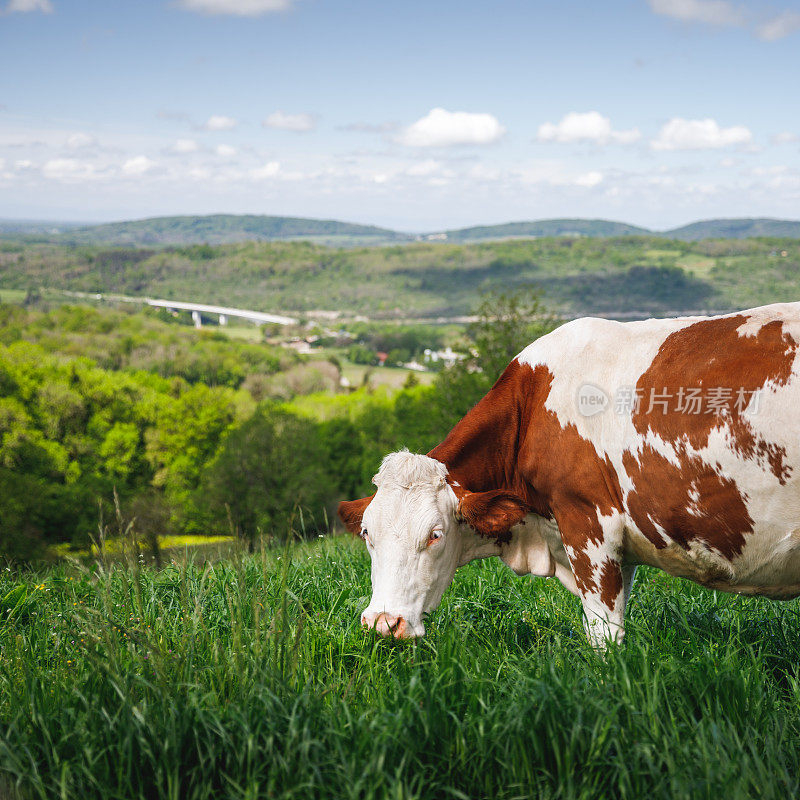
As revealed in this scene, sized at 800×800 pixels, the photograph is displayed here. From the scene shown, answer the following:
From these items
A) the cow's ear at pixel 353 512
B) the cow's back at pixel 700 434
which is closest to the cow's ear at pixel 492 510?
the cow's back at pixel 700 434

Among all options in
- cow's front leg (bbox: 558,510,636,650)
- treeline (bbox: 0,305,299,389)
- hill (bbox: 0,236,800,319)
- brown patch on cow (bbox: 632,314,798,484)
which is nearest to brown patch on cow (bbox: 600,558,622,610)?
cow's front leg (bbox: 558,510,636,650)

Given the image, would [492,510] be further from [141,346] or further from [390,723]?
[141,346]

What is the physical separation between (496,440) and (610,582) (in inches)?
43.4

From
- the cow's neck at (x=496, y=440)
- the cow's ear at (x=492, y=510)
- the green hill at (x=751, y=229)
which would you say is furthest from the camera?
the green hill at (x=751, y=229)

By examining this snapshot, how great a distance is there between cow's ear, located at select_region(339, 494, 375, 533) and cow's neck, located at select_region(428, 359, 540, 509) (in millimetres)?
548

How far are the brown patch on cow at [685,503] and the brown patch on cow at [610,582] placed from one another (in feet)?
0.98

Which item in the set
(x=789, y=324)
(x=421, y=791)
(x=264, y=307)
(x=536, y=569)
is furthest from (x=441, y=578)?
(x=264, y=307)

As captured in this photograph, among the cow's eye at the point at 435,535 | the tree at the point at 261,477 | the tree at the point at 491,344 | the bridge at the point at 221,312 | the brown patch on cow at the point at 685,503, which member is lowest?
the tree at the point at 261,477

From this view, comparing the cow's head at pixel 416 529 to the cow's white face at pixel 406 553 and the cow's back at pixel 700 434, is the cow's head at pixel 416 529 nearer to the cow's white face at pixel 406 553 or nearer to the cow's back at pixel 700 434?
the cow's white face at pixel 406 553

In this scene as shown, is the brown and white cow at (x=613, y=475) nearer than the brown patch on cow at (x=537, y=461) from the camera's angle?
Yes

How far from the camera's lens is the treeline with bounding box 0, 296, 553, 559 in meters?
31.7

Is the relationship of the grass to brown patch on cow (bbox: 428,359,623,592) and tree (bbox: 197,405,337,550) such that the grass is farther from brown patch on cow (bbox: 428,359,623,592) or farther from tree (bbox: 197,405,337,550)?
tree (bbox: 197,405,337,550)

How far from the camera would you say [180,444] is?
53.8 m

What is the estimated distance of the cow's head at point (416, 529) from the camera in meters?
3.95
